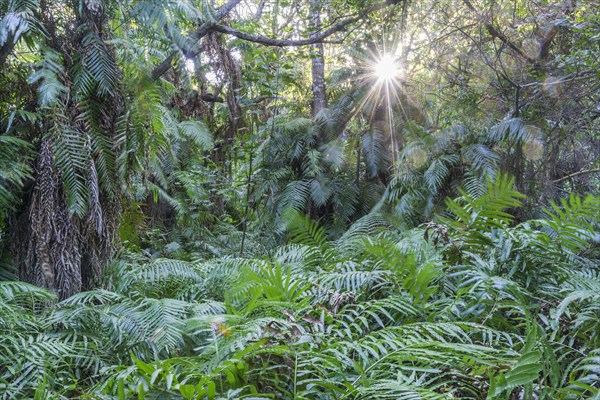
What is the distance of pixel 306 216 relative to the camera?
4.12 meters

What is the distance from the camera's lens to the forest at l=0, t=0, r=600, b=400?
6.31 feet

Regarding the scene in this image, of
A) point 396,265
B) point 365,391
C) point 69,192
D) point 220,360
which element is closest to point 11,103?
point 69,192

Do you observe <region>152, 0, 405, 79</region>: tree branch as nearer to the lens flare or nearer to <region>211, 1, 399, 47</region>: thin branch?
<region>211, 1, 399, 47</region>: thin branch

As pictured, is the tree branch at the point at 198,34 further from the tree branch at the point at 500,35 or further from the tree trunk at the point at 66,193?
the tree branch at the point at 500,35

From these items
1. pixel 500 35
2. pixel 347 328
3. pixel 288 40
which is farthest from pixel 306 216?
pixel 500 35

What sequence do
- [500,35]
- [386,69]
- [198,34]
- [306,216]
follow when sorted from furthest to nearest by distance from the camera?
[386,69]
[500,35]
[198,34]
[306,216]

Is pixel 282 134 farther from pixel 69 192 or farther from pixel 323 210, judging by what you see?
pixel 69 192

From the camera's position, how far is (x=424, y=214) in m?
5.25

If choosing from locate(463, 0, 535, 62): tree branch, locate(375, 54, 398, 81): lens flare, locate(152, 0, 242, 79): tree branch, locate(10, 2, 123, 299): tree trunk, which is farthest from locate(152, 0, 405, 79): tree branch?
locate(375, 54, 398, 81): lens flare

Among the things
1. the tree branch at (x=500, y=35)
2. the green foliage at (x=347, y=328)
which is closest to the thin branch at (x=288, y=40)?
the tree branch at (x=500, y=35)

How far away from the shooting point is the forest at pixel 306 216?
6.31ft

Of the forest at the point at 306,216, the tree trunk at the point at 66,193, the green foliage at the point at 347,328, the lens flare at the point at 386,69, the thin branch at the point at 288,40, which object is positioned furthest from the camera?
the lens flare at the point at 386,69

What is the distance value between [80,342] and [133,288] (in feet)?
3.06

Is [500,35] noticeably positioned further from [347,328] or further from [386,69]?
[347,328]
